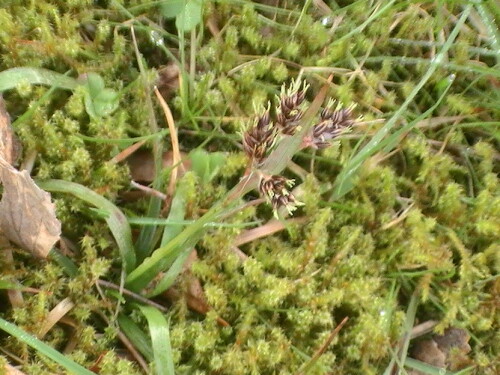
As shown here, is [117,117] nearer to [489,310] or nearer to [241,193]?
[241,193]

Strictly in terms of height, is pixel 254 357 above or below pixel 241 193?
below

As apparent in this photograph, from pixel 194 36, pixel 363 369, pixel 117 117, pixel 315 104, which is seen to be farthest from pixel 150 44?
pixel 363 369

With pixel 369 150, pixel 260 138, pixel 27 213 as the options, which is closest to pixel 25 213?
pixel 27 213

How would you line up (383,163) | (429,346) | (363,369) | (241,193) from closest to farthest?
(241,193) → (363,369) → (429,346) → (383,163)

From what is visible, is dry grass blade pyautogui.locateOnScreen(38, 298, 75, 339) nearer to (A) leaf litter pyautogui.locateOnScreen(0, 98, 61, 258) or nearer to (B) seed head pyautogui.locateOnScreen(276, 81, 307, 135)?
(A) leaf litter pyautogui.locateOnScreen(0, 98, 61, 258)

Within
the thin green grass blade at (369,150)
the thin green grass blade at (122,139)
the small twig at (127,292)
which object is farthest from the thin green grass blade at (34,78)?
the thin green grass blade at (369,150)

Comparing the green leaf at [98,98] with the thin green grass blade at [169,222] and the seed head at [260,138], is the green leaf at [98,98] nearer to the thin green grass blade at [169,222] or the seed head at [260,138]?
the thin green grass blade at [169,222]
